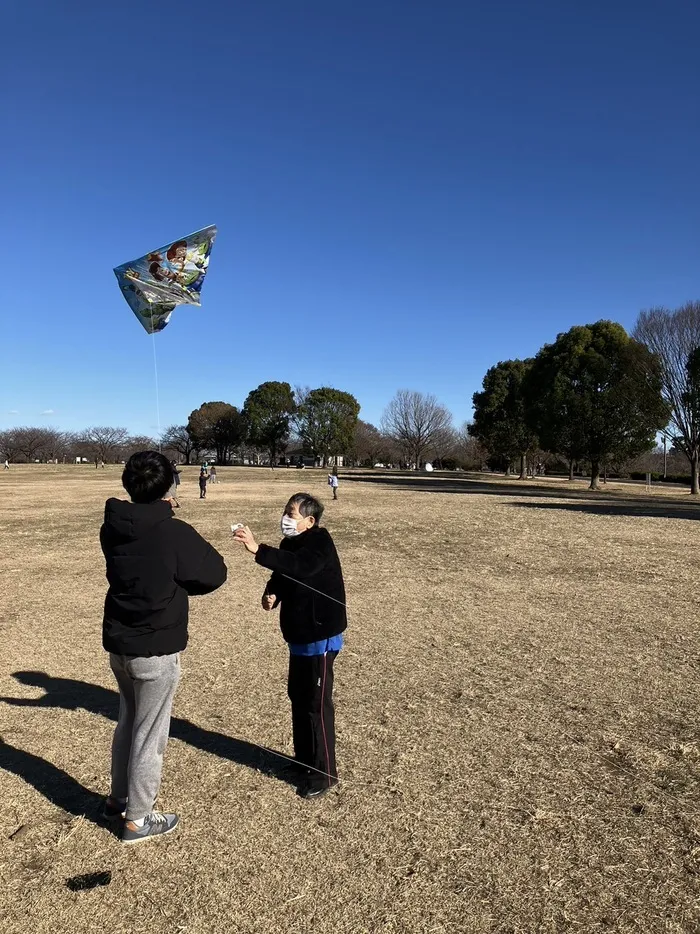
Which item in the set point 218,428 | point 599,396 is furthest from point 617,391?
point 218,428

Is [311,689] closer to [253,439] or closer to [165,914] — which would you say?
[165,914]

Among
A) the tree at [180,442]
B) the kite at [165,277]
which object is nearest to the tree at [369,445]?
the tree at [180,442]

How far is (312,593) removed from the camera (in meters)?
3.08

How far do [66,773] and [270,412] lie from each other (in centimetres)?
6677

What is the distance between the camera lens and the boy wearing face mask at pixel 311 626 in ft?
10.1

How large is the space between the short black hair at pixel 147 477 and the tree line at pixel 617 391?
2715cm

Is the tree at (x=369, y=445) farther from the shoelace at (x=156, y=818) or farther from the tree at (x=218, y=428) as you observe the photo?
the shoelace at (x=156, y=818)

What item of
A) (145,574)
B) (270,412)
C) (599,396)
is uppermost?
(270,412)

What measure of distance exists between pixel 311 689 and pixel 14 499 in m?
24.0

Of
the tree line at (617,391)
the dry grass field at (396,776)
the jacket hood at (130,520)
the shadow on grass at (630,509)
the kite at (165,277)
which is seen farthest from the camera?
the tree line at (617,391)

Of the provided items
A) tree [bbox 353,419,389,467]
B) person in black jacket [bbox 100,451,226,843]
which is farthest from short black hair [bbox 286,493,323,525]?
tree [bbox 353,419,389,467]

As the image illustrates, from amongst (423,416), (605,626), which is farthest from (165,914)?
(423,416)

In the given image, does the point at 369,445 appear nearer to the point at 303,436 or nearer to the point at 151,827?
the point at 303,436

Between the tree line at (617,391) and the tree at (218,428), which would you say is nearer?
the tree line at (617,391)
